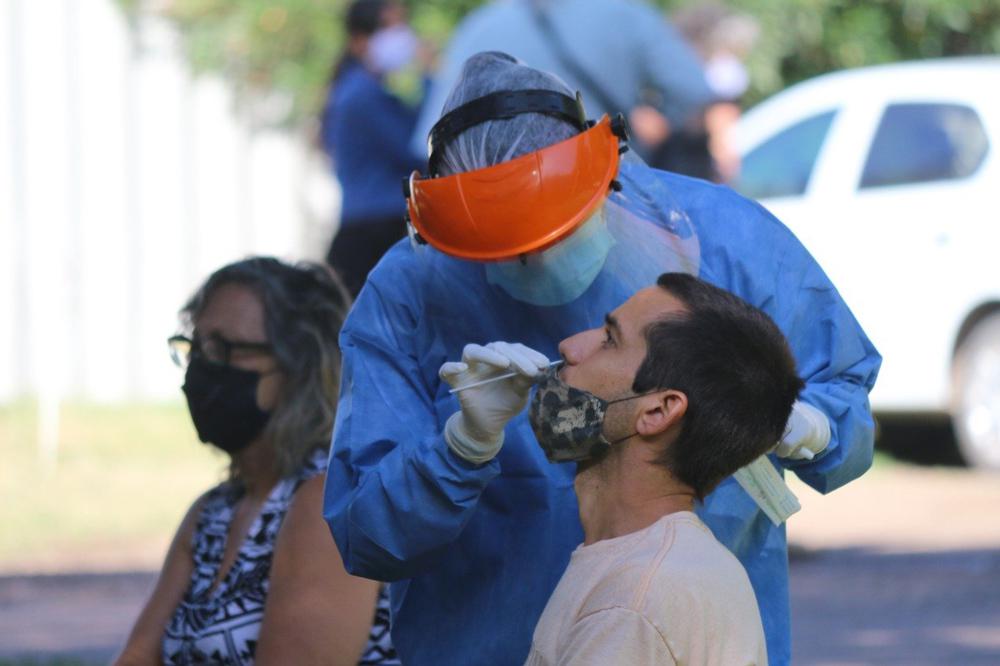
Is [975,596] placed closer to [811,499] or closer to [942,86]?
[811,499]

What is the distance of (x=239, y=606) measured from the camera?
3402 millimetres

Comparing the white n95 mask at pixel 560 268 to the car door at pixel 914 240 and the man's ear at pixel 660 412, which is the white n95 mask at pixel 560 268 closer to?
the man's ear at pixel 660 412

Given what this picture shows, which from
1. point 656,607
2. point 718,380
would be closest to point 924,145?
point 718,380

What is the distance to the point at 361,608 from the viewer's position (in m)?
3.29

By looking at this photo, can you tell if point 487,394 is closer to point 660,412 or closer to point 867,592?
point 660,412

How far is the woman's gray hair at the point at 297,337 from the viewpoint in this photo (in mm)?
3520

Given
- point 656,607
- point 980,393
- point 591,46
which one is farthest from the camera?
point 980,393

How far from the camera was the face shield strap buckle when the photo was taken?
2.62 m

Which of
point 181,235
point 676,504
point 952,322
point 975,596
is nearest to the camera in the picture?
point 676,504

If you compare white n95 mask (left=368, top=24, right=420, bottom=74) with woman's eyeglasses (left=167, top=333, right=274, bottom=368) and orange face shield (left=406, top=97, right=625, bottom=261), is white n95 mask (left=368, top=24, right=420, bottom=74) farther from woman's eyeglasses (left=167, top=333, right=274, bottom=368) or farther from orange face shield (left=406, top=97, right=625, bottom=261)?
orange face shield (left=406, top=97, right=625, bottom=261)

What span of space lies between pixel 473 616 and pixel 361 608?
0.57m

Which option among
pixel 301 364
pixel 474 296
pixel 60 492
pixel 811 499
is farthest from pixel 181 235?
pixel 474 296

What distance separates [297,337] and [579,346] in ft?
4.09

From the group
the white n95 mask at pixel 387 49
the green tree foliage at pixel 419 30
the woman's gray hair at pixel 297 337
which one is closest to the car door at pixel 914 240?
the white n95 mask at pixel 387 49
